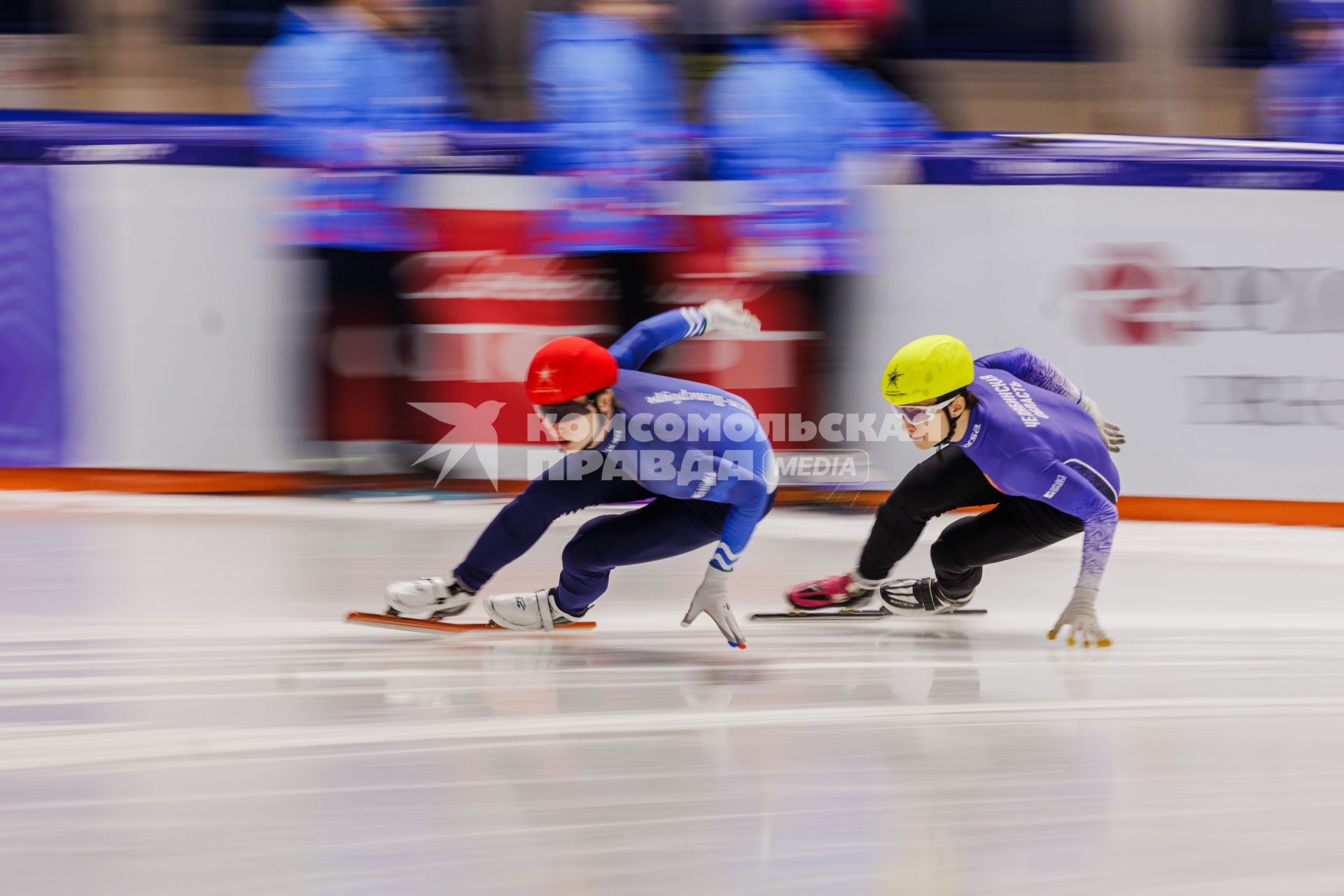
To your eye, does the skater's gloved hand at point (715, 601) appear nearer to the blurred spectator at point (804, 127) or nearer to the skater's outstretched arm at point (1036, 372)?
the skater's outstretched arm at point (1036, 372)

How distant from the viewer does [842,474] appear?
196 inches

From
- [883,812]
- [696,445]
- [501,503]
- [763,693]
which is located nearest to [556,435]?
[696,445]

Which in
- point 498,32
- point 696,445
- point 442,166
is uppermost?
point 498,32

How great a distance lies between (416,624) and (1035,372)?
1.89 meters

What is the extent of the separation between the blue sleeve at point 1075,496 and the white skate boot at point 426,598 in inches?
58.9

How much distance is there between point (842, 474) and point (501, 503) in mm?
1365

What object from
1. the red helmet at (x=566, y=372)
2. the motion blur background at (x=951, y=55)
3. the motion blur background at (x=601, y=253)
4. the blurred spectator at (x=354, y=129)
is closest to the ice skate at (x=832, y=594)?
the red helmet at (x=566, y=372)

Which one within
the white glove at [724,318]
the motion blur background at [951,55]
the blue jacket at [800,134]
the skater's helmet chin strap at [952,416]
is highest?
the motion blur background at [951,55]

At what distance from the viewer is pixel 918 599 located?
3.65 meters

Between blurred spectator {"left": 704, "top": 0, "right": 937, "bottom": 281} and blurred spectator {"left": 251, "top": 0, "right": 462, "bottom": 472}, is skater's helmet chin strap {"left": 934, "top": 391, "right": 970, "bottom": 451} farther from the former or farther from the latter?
blurred spectator {"left": 251, "top": 0, "right": 462, "bottom": 472}

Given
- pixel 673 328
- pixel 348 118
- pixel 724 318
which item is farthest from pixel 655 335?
pixel 348 118

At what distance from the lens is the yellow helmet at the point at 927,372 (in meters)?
3.15

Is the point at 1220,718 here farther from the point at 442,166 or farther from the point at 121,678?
the point at 442,166
